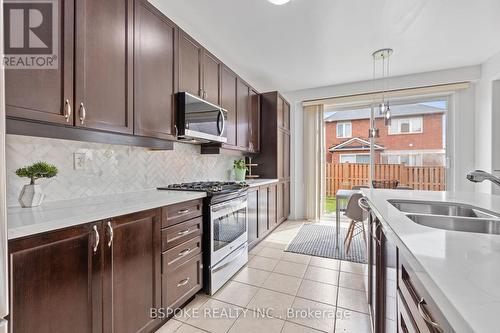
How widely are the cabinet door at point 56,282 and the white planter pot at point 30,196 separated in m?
0.43

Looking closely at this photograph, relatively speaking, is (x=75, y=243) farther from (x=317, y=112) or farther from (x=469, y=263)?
(x=317, y=112)

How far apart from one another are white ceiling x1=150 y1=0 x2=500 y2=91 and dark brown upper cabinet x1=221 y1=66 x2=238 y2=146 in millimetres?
365

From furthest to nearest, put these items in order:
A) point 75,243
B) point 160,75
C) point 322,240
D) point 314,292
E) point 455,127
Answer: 1. point 455,127
2. point 322,240
3. point 314,292
4. point 160,75
5. point 75,243

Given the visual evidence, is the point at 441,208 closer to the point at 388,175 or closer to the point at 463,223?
the point at 463,223

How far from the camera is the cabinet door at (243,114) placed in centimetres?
316

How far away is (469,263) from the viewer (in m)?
0.53

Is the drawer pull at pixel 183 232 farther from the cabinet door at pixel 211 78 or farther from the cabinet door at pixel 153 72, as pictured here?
the cabinet door at pixel 211 78

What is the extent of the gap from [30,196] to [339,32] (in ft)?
10.0

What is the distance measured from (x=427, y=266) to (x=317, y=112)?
4.29 m

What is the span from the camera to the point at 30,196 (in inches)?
48.8

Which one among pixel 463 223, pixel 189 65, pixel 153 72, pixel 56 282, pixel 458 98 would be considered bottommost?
pixel 56 282

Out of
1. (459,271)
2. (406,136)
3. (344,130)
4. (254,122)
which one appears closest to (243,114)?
(254,122)

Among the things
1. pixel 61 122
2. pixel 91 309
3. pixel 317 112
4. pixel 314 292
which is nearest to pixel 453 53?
pixel 317 112

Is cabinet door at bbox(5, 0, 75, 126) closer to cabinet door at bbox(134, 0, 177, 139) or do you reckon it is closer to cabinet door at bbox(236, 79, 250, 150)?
cabinet door at bbox(134, 0, 177, 139)
